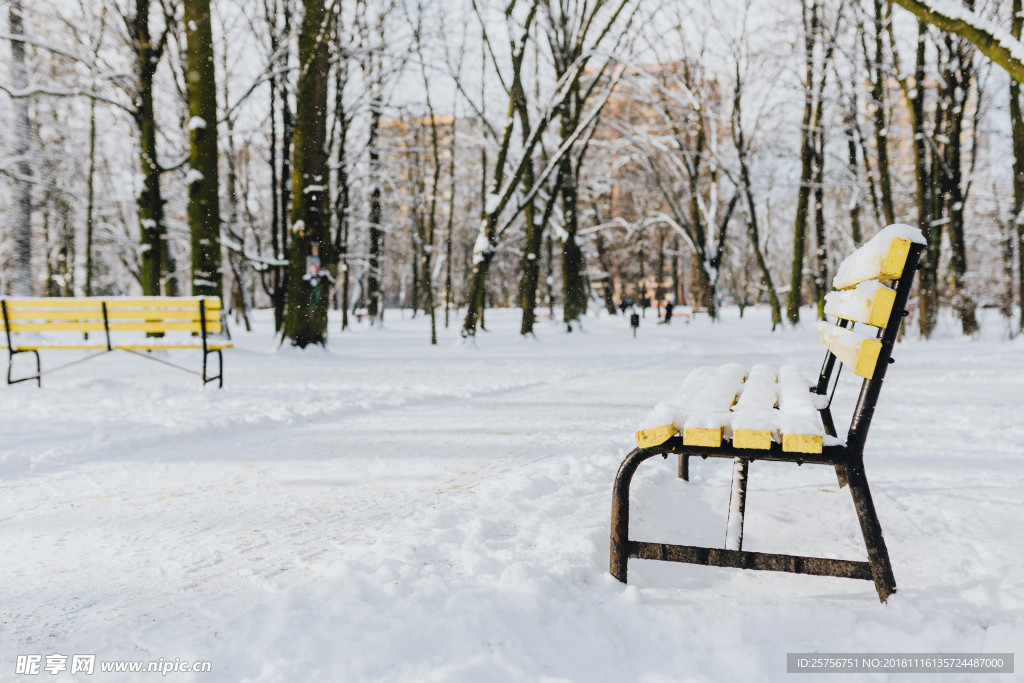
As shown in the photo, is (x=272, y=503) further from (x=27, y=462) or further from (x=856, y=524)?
(x=856, y=524)

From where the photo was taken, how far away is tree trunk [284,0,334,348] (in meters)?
11.2

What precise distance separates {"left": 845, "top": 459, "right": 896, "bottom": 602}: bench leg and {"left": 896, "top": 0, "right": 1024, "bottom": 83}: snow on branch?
4.31 meters

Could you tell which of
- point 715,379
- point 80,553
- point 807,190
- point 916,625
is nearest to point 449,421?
point 715,379

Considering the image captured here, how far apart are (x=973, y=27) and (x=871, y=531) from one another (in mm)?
4573

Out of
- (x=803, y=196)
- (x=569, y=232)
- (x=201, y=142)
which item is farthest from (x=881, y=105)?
(x=201, y=142)

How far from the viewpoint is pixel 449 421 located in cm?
553

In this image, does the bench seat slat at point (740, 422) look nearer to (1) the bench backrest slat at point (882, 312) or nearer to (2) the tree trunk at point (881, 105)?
(1) the bench backrest slat at point (882, 312)

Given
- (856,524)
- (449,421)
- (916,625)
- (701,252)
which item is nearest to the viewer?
(916,625)

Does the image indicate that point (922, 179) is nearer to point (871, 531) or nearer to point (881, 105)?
point (881, 105)

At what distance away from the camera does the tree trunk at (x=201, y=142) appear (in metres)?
10.7

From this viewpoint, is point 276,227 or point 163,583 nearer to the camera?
point 163,583

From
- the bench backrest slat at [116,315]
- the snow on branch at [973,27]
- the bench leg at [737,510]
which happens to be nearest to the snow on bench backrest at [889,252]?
the bench leg at [737,510]

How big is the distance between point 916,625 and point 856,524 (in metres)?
0.93

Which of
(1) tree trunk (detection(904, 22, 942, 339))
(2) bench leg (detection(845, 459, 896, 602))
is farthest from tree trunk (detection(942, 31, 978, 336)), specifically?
(2) bench leg (detection(845, 459, 896, 602))
